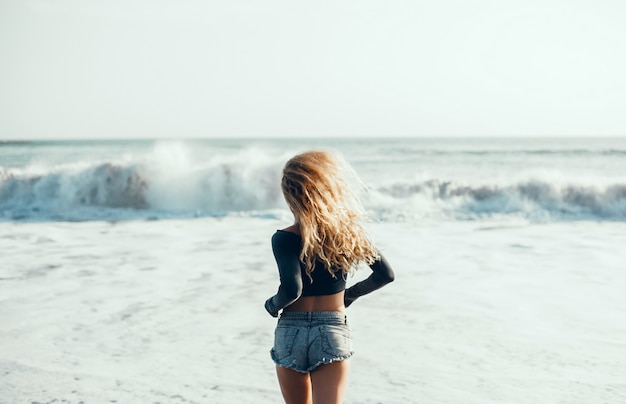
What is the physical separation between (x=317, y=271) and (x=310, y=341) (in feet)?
0.96

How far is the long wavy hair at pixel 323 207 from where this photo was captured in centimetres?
228

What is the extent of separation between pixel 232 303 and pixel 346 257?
4.22 m

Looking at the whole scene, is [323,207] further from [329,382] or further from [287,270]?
[329,382]

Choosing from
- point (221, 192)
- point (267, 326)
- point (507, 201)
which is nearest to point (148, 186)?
point (221, 192)

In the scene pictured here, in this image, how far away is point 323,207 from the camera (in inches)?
89.8

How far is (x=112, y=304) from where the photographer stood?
6.29m

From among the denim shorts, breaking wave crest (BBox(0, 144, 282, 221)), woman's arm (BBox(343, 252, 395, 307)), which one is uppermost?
woman's arm (BBox(343, 252, 395, 307))

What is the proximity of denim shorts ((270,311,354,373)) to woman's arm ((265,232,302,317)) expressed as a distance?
133mm

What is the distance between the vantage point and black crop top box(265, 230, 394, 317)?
2.21 metres

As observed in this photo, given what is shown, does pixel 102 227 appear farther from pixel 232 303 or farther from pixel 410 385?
pixel 410 385

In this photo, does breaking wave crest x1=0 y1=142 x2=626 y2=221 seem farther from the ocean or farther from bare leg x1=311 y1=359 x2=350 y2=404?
bare leg x1=311 y1=359 x2=350 y2=404

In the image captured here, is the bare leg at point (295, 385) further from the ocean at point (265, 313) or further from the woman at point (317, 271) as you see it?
the ocean at point (265, 313)

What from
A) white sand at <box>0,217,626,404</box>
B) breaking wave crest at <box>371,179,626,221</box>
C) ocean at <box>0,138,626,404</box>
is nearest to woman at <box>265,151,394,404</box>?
ocean at <box>0,138,626,404</box>

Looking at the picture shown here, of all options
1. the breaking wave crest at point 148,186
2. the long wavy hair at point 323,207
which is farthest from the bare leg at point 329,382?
the breaking wave crest at point 148,186
